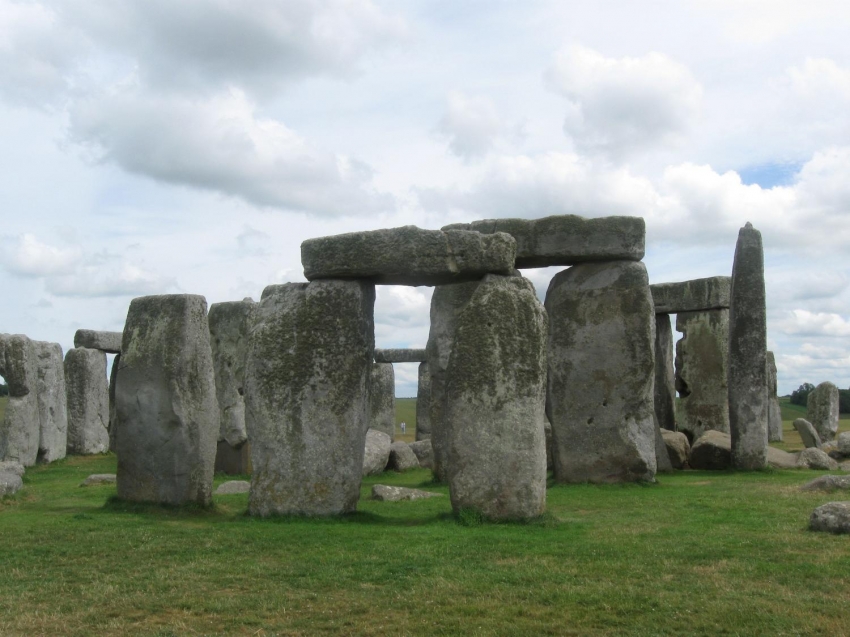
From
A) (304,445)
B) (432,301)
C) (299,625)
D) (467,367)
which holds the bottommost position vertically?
(299,625)

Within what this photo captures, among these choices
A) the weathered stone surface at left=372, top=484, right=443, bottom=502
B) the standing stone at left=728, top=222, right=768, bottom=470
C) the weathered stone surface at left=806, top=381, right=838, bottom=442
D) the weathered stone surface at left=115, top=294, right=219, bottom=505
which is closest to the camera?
the weathered stone surface at left=115, top=294, right=219, bottom=505

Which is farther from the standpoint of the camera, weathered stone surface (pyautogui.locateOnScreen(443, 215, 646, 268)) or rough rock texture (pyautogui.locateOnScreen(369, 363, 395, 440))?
rough rock texture (pyautogui.locateOnScreen(369, 363, 395, 440))

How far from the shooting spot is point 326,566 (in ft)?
26.2

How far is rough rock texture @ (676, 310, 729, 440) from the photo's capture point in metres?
22.3

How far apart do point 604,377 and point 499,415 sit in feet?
19.2

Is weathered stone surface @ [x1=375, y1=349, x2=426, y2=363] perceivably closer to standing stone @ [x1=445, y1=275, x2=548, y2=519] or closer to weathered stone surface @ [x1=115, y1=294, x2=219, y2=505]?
weathered stone surface @ [x1=115, y1=294, x2=219, y2=505]

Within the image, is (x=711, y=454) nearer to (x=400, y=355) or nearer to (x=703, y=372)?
(x=703, y=372)

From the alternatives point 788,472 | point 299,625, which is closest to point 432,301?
point 788,472

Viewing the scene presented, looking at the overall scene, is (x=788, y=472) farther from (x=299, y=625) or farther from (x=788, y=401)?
(x=788, y=401)

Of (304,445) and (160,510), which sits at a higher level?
(304,445)

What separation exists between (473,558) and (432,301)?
7.59 meters

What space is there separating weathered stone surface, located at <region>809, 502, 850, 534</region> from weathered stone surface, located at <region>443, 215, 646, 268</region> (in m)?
6.43

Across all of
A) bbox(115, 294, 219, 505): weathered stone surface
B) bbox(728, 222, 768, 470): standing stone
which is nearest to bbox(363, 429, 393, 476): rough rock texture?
bbox(115, 294, 219, 505): weathered stone surface

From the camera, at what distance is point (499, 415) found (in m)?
9.69
